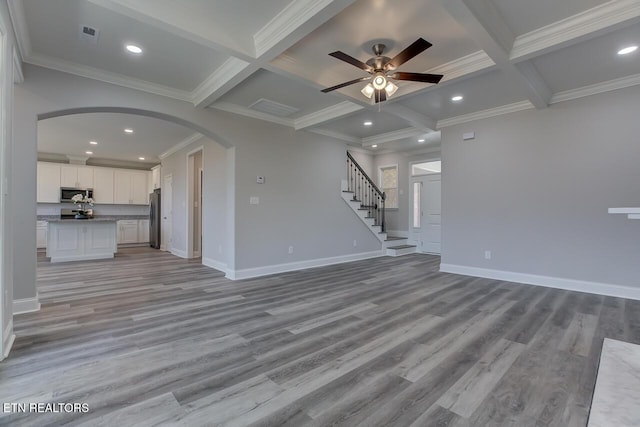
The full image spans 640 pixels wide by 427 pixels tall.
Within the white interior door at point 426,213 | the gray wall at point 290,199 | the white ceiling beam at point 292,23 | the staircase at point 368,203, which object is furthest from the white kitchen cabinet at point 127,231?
the white interior door at point 426,213

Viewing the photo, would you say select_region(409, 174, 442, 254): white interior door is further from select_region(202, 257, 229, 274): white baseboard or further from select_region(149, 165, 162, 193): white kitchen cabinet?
select_region(149, 165, 162, 193): white kitchen cabinet

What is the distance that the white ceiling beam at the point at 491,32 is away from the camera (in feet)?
7.56

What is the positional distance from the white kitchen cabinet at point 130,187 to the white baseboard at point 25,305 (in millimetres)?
6865

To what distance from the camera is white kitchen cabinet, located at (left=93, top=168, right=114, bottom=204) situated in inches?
346

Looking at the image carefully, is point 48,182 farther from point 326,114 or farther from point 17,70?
point 326,114

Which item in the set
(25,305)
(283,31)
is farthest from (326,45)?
(25,305)

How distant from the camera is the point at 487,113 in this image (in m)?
4.95

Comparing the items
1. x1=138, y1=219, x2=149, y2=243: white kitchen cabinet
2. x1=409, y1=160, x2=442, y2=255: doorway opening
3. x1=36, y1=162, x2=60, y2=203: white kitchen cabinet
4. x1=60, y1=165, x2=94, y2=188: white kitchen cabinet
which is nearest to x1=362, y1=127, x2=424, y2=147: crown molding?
x1=409, y1=160, x2=442, y2=255: doorway opening

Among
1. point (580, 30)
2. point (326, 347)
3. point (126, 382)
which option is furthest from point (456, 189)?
point (126, 382)

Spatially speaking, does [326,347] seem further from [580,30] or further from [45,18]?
[45,18]

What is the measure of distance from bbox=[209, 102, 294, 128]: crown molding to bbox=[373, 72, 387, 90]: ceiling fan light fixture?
246 centimetres

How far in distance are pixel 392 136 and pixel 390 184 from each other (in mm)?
2338

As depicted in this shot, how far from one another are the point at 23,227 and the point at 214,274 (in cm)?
261

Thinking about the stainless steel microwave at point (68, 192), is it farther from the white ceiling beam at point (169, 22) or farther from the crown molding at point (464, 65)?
the crown molding at point (464, 65)
